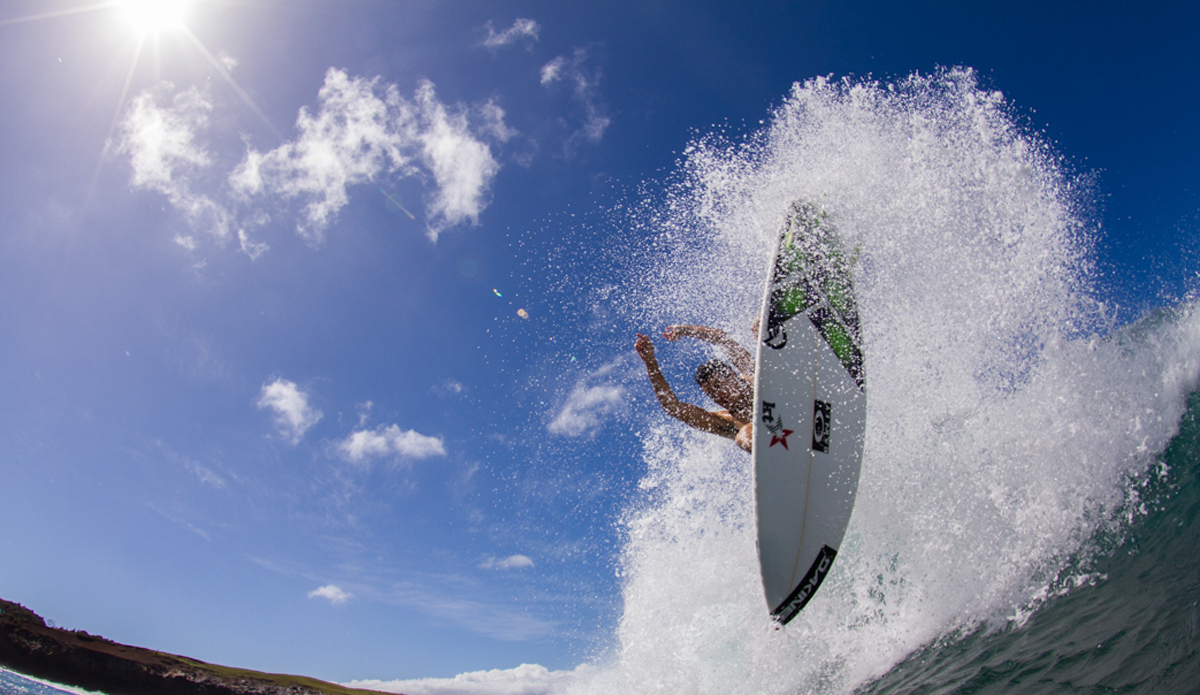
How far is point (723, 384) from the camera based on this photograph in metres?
6.86

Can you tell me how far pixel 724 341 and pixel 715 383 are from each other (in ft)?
2.07

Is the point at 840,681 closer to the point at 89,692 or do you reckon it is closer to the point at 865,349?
the point at 865,349

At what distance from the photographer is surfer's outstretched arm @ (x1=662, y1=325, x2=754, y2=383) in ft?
22.9

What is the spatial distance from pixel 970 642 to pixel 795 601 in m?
1.71

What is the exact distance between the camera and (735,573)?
30.8ft

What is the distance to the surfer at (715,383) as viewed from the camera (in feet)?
22.3

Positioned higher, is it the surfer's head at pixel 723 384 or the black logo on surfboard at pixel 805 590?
the surfer's head at pixel 723 384

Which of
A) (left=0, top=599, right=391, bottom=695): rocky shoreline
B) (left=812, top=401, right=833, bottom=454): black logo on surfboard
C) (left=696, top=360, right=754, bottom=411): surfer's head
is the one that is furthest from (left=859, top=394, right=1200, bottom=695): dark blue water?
(left=0, top=599, right=391, bottom=695): rocky shoreline

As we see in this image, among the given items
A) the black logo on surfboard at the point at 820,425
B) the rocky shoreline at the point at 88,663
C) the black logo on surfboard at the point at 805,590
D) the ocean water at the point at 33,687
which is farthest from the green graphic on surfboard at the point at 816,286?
the ocean water at the point at 33,687

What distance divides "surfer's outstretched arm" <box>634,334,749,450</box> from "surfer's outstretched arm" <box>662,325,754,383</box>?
1.46ft

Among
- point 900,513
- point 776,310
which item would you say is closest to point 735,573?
point 900,513

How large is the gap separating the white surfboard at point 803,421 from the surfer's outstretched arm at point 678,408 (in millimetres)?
1276

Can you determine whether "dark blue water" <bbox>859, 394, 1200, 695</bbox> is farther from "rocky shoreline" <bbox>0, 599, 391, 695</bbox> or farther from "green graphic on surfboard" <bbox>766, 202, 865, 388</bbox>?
"rocky shoreline" <bbox>0, 599, 391, 695</bbox>

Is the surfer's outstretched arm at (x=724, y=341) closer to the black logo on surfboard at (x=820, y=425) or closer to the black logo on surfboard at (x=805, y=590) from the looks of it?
the black logo on surfboard at (x=820, y=425)
